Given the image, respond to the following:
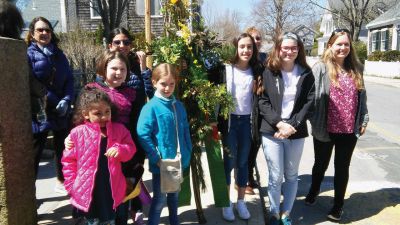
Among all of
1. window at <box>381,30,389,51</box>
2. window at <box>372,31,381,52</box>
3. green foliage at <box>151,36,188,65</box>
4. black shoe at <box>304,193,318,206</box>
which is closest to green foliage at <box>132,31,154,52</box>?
green foliage at <box>151,36,188,65</box>

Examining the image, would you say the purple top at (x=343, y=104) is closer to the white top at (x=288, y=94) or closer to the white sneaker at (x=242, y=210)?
the white top at (x=288, y=94)

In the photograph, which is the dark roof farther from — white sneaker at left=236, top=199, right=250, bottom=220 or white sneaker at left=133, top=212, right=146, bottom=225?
white sneaker at left=133, top=212, right=146, bottom=225

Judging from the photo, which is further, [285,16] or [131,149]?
[285,16]

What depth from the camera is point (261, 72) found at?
3.79 metres

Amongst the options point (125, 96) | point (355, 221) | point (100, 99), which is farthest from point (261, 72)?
point (355, 221)

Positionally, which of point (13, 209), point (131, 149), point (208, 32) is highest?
point (208, 32)

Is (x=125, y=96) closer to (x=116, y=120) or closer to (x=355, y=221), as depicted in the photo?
(x=116, y=120)

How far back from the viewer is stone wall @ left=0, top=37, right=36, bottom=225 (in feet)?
9.61

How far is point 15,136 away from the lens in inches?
120

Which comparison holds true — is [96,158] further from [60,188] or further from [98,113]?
[60,188]

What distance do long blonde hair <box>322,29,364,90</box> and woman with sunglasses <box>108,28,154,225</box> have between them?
1.84 meters

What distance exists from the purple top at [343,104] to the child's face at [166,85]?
1.75 metres

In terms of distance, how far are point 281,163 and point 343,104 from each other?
0.95 meters

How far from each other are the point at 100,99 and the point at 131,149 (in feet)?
1.46
